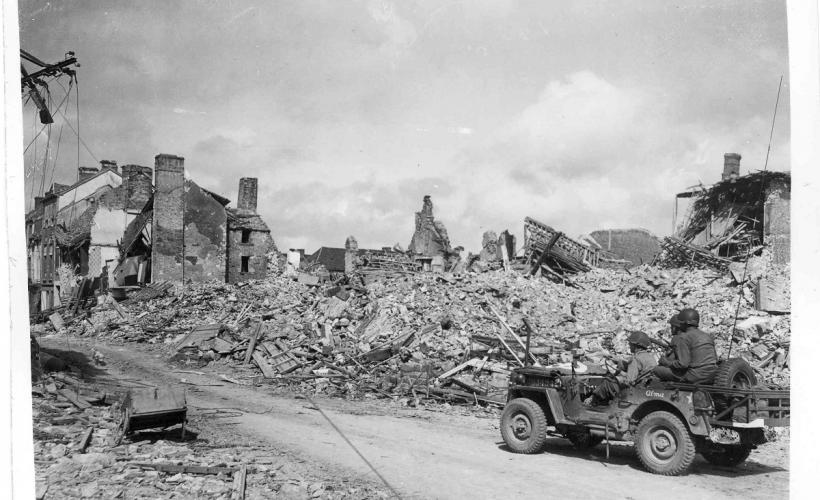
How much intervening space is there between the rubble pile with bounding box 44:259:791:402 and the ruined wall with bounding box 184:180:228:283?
13.7 ft

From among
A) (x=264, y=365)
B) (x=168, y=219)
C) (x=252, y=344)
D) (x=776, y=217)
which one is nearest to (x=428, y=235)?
(x=168, y=219)

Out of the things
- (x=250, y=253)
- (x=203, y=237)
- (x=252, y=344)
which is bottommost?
(x=252, y=344)

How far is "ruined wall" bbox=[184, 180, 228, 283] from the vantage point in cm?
3359

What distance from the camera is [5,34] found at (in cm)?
519

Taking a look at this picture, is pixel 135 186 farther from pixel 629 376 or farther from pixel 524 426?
pixel 629 376

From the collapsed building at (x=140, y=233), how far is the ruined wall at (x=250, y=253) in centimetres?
6

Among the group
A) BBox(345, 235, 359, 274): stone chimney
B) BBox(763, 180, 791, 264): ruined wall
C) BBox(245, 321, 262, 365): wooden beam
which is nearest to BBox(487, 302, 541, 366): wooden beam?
BBox(245, 321, 262, 365): wooden beam

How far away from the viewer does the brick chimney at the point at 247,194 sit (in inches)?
1531

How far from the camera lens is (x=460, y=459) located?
8227 millimetres

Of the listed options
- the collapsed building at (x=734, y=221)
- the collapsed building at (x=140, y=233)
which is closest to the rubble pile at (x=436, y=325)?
the collapsed building at (x=734, y=221)

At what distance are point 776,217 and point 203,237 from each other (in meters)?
29.7

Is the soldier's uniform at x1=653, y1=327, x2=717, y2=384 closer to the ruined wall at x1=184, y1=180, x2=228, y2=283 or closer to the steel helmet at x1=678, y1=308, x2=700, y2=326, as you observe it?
the steel helmet at x1=678, y1=308, x2=700, y2=326
